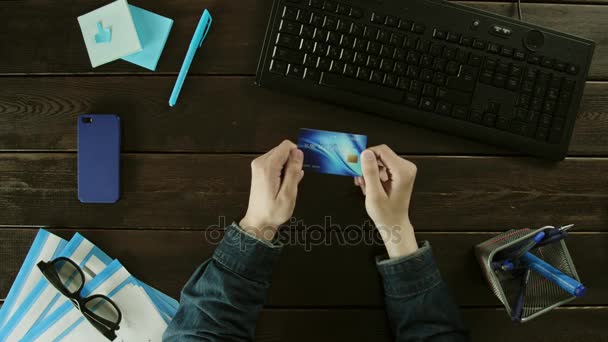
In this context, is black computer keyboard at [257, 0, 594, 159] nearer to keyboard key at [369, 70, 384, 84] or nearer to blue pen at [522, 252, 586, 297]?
keyboard key at [369, 70, 384, 84]

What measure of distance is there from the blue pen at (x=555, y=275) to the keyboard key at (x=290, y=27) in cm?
50

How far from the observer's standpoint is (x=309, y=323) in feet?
2.30

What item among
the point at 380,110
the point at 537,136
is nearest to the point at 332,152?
the point at 380,110

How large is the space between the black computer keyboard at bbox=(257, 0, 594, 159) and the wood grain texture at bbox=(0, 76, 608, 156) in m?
0.04

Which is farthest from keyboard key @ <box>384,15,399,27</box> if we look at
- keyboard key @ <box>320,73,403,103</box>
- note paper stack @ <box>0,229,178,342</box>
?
note paper stack @ <box>0,229,178,342</box>

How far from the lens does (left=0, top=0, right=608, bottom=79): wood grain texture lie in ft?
2.34

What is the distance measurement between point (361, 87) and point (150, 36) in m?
0.38

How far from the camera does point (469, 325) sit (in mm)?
694

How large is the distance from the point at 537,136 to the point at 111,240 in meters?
0.74

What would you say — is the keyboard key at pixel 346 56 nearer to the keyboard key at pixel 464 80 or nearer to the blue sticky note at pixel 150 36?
the keyboard key at pixel 464 80

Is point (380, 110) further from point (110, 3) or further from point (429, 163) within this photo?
point (110, 3)

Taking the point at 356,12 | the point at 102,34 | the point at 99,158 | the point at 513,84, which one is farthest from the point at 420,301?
the point at 102,34

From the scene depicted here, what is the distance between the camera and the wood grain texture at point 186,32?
71 cm

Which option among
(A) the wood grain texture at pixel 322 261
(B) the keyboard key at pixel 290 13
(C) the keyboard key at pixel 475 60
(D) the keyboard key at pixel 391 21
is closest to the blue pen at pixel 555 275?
(A) the wood grain texture at pixel 322 261
